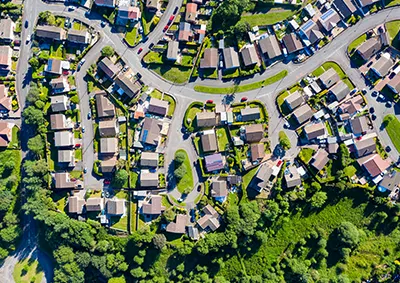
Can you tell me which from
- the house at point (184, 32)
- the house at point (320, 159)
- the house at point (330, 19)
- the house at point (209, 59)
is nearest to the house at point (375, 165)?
the house at point (320, 159)

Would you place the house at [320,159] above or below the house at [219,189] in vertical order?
above

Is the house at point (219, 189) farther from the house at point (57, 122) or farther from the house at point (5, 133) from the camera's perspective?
the house at point (5, 133)

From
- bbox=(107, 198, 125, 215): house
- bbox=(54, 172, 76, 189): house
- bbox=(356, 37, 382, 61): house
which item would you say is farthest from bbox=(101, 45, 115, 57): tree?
bbox=(356, 37, 382, 61): house

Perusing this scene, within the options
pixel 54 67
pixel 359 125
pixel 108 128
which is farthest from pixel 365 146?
pixel 54 67

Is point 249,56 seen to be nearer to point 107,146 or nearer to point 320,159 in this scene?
point 320,159

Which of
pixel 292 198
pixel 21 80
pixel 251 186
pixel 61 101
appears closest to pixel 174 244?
pixel 251 186
